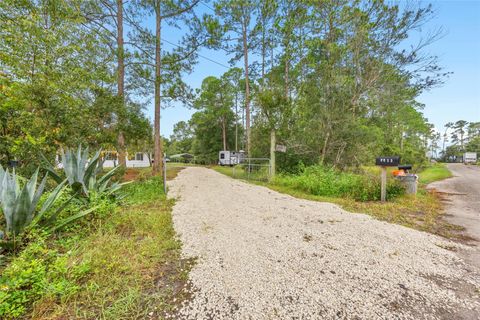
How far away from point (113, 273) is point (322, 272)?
2018 millimetres

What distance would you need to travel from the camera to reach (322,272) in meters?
1.85

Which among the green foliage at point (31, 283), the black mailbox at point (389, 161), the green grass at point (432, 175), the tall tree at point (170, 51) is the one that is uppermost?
the tall tree at point (170, 51)

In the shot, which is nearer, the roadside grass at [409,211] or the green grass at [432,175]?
the roadside grass at [409,211]

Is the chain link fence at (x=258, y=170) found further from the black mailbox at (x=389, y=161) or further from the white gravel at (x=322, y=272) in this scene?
the white gravel at (x=322, y=272)

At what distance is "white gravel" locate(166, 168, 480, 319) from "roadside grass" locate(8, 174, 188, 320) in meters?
0.21

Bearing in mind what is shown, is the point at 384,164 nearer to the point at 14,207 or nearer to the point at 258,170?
the point at 258,170

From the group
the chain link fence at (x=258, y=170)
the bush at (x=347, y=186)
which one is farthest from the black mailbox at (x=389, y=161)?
the chain link fence at (x=258, y=170)

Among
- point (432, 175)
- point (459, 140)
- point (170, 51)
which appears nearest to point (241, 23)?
point (170, 51)

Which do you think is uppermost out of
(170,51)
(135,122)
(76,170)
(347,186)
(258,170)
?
(170,51)

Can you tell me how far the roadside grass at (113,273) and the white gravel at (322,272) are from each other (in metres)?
0.21

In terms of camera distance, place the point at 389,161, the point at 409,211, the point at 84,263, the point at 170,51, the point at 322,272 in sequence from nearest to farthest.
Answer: the point at 84,263 → the point at 322,272 → the point at 409,211 → the point at 389,161 → the point at 170,51

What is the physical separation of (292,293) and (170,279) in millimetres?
1120

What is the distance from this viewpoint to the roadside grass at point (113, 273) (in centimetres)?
135

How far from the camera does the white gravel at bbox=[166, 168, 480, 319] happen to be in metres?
1.40
